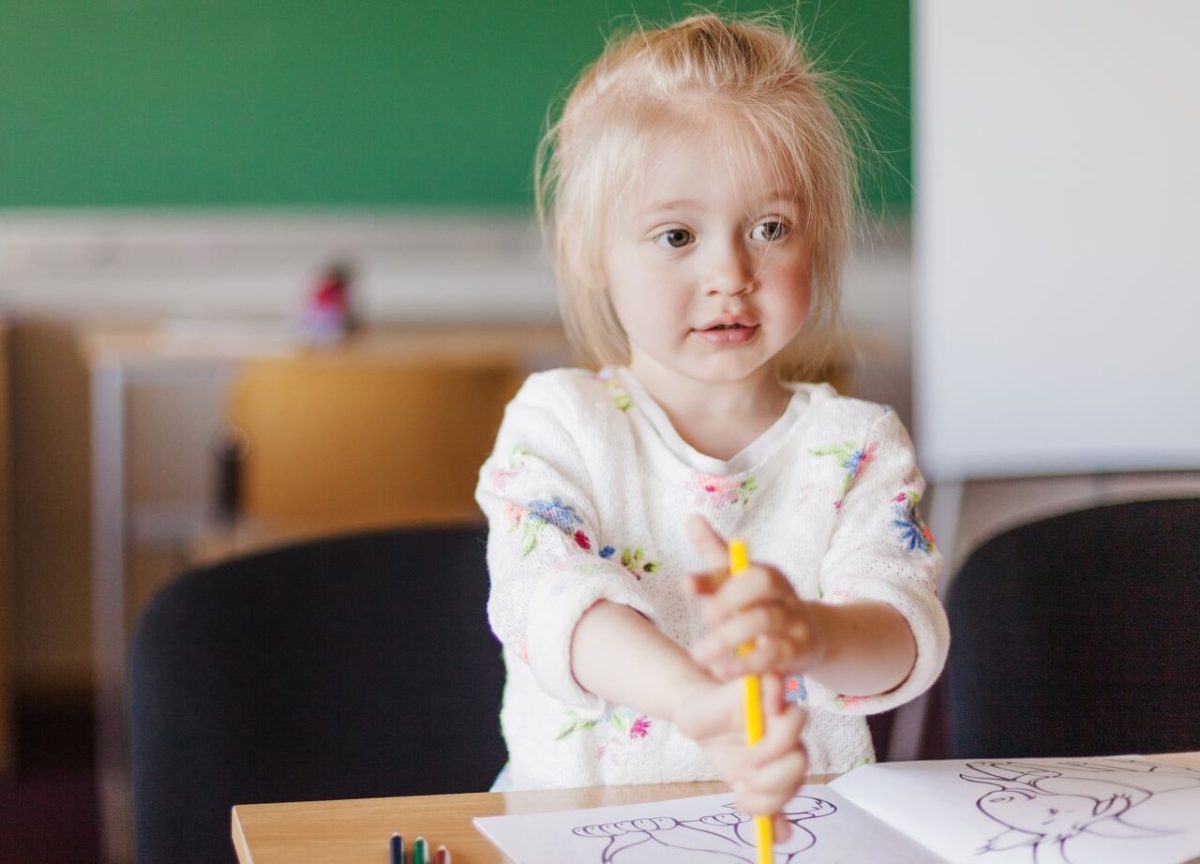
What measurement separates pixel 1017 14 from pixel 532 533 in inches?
89.3

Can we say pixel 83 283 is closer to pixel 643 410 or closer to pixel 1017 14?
pixel 1017 14

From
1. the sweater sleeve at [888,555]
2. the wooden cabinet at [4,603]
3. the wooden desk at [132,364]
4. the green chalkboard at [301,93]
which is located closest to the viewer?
the sweater sleeve at [888,555]

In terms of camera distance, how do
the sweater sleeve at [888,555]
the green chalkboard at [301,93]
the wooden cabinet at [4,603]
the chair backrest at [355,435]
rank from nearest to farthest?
the sweater sleeve at [888,555], the chair backrest at [355,435], the wooden cabinet at [4,603], the green chalkboard at [301,93]

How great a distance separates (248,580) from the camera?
105 cm

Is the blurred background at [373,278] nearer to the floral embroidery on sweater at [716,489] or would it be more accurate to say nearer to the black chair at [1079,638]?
the black chair at [1079,638]

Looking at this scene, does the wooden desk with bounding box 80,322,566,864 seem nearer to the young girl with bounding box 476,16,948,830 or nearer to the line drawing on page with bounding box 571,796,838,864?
the young girl with bounding box 476,16,948,830

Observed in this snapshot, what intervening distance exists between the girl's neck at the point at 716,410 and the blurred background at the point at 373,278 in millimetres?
1499

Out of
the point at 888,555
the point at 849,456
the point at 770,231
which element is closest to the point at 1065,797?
the point at 888,555

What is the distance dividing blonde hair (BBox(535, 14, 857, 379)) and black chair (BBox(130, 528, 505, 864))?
0.90 ft

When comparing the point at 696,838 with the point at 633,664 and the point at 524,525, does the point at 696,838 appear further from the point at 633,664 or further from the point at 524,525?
the point at 524,525

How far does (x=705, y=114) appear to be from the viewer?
3.10ft

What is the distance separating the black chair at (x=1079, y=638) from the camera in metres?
1.15

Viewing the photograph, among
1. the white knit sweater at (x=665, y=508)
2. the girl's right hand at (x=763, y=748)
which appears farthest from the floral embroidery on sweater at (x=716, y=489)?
the girl's right hand at (x=763, y=748)

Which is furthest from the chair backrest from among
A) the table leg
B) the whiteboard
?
the whiteboard
